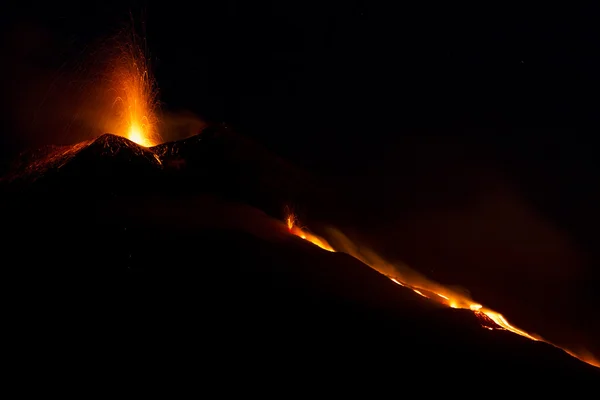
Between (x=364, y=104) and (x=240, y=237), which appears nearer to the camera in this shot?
(x=240, y=237)

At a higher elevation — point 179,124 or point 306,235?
point 179,124

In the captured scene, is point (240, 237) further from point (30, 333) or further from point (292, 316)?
point (30, 333)

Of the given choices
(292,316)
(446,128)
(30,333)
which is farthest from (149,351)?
(446,128)

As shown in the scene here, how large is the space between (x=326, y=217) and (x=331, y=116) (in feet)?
15.5

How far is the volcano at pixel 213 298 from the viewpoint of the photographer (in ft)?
19.6

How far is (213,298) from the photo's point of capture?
696 cm

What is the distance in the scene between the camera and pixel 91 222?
28.5ft

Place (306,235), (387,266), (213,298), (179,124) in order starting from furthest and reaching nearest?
(179,124) < (387,266) < (306,235) < (213,298)

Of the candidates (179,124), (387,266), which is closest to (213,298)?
(387,266)

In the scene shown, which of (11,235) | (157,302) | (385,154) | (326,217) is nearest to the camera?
(157,302)

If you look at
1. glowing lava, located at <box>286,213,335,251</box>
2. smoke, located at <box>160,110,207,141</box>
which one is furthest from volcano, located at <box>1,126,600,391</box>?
smoke, located at <box>160,110,207,141</box>

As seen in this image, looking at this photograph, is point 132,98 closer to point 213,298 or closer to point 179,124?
point 179,124

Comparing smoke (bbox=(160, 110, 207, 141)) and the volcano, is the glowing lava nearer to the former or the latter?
the volcano

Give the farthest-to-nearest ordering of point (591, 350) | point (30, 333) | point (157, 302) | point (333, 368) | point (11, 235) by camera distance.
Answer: point (591, 350)
point (11, 235)
point (157, 302)
point (333, 368)
point (30, 333)
